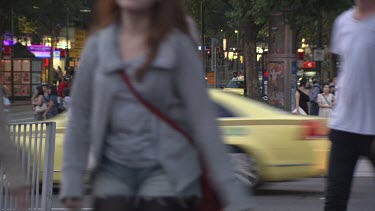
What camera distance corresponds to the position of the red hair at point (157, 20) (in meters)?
2.88

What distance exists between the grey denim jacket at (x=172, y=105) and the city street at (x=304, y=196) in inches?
211

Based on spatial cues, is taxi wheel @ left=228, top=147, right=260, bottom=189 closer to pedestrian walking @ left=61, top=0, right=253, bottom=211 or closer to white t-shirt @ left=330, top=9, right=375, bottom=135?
white t-shirt @ left=330, top=9, right=375, bottom=135

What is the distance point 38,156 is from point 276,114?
14.8ft

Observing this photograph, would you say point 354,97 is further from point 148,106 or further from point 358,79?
point 148,106

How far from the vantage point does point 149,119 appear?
2.84 meters

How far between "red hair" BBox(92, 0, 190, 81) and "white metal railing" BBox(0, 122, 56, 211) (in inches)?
89.9

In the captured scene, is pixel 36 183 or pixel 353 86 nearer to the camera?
pixel 353 86

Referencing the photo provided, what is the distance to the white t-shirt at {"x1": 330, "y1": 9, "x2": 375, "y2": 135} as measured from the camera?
4453mm

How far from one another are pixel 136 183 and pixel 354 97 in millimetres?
2038

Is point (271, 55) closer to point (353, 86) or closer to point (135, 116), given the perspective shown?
point (353, 86)

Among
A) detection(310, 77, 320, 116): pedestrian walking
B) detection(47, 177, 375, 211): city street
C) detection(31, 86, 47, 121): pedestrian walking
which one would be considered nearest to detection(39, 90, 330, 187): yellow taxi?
detection(47, 177, 375, 211): city street

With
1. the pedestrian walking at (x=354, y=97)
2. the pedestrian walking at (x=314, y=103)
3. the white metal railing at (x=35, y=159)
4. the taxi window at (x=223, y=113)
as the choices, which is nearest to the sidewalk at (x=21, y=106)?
the pedestrian walking at (x=314, y=103)

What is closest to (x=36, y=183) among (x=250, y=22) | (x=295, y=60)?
(x=295, y=60)

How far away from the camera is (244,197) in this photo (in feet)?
9.49
